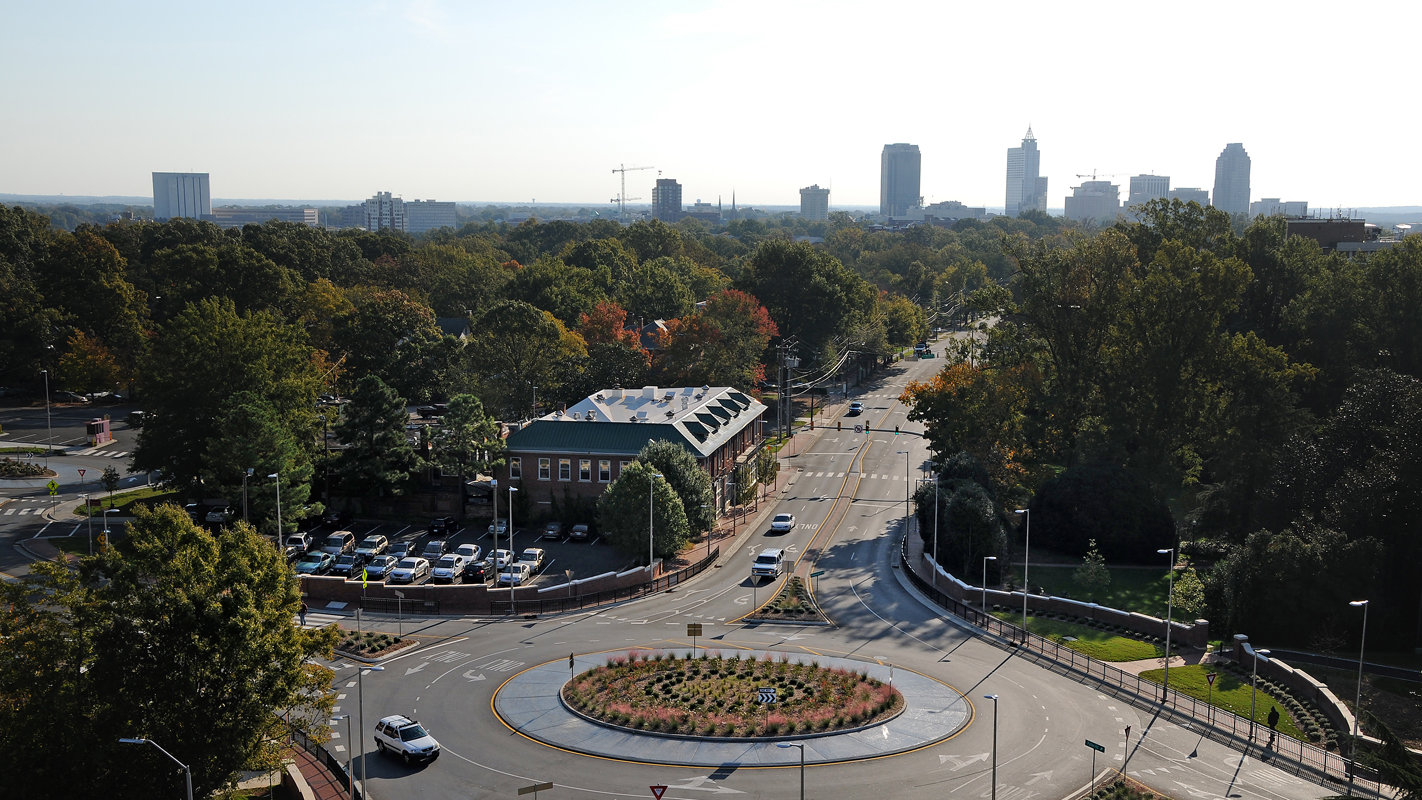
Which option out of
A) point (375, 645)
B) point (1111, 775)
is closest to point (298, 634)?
point (375, 645)

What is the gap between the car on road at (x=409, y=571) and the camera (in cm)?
6103

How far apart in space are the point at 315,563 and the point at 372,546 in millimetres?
4428

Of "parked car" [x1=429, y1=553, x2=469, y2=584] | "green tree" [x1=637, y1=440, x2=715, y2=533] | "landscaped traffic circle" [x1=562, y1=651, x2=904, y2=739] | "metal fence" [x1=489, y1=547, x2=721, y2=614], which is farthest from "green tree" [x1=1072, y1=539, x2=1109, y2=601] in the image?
"parked car" [x1=429, y1=553, x2=469, y2=584]

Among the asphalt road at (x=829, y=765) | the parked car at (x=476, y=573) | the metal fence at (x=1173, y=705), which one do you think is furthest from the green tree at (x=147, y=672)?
the metal fence at (x=1173, y=705)

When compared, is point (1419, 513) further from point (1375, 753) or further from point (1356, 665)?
point (1375, 753)

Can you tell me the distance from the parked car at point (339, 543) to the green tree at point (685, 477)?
1938cm

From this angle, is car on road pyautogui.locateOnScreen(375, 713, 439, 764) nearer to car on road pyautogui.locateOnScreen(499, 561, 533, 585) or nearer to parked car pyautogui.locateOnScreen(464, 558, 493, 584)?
car on road pyautogui.locateOnScreen(499, 561, 533, 585)

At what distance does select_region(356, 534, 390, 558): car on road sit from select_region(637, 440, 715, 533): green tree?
56.6ft

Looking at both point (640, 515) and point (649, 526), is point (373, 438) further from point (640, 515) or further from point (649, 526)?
point (649, 526)

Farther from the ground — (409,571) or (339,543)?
(339,543)

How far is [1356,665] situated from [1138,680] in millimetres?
12250

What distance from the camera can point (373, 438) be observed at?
236 feet

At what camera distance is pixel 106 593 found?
3150 cm

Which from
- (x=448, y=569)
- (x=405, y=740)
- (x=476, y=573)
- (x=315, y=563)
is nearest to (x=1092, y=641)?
(x=476, y=573)
